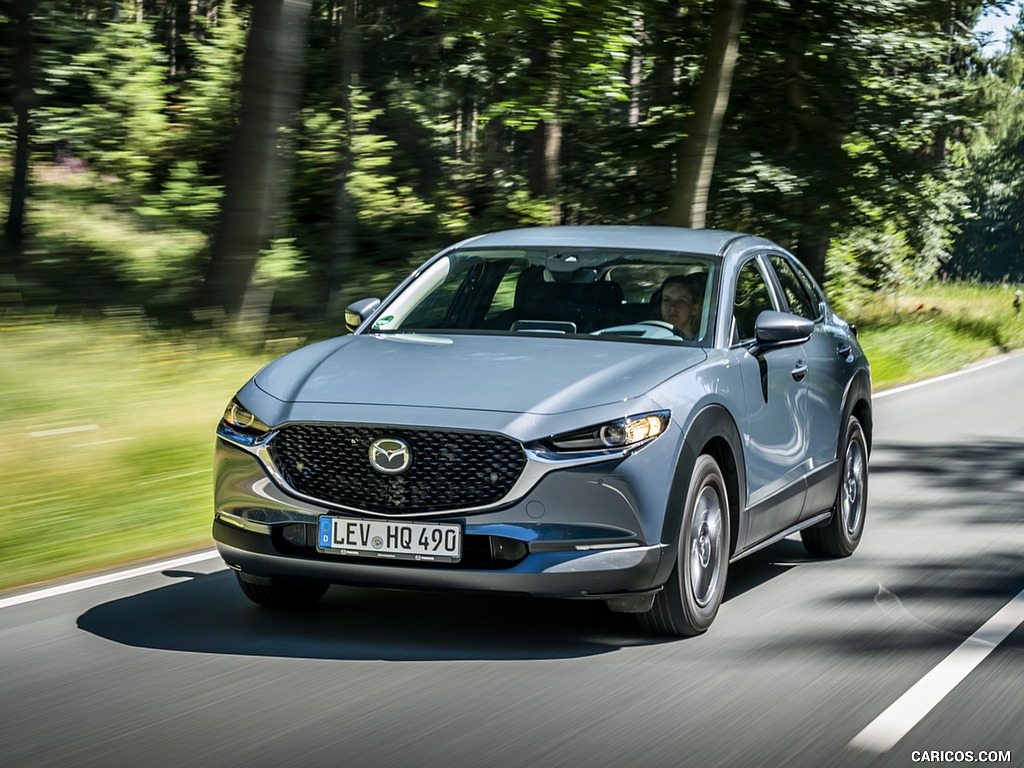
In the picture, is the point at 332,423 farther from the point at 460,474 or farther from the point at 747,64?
the point at 747,64

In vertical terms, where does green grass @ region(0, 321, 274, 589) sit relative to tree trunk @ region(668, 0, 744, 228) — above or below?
below

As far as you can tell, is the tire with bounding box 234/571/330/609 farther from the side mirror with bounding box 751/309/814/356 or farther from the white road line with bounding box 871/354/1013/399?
the white road line with bounding box 871/354/1013/399

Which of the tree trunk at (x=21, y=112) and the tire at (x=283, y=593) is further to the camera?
the tree trunk at (x=21, y=112)

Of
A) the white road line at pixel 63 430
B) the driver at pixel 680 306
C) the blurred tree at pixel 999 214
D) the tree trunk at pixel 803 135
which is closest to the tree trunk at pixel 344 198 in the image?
the tree trunk at pixel 803 135

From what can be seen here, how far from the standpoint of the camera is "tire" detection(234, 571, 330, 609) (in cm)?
632

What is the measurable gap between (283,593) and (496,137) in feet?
95.3

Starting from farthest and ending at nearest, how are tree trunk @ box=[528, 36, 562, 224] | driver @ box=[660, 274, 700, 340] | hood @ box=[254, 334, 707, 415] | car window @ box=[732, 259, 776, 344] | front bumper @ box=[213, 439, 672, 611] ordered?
tree trunk @ box=[528, 36, 562, 224] < car window @ box=[732, 259, 776, 344] < driver @ box=[660, 274, 700, 340] < hood @ box=[254, 334, 707, 415] < front bumper @ box=[213, 439, 672, 611]

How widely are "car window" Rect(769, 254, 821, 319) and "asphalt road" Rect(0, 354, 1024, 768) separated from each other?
52.9 inches

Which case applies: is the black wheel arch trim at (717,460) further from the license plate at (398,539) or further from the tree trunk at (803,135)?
the tree trunk at (803,135)

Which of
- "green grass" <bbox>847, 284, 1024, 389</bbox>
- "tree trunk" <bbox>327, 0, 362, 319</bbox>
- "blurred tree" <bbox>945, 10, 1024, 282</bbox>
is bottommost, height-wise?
"blurred tree" <bbox>945, 10, 1024, 282</bbox>

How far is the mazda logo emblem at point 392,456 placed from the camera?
217 inches

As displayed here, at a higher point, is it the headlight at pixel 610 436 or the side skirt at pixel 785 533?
the headlight at pixel 610 436

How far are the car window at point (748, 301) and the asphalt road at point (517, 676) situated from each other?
4.01 feet

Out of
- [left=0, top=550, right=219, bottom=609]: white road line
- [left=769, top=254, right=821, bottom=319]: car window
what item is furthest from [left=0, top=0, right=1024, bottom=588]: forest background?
[left=769, top=254, right=821, bottom=319]: car window
